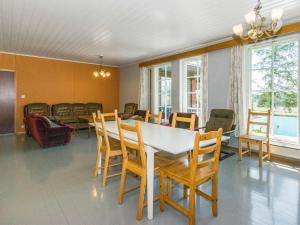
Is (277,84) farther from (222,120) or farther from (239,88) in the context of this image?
(222,120)

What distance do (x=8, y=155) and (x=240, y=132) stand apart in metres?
5.17

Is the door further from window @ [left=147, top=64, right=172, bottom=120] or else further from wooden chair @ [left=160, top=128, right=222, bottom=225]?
wooden chair @ [left=160, top=128, right=222, bottom=225]

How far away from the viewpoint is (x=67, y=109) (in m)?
7.21

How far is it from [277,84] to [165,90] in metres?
3.55

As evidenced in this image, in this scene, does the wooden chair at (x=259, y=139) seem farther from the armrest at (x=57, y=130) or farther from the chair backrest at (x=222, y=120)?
the armrest at (x=57, y=130)

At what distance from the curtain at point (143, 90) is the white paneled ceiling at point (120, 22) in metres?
1.81

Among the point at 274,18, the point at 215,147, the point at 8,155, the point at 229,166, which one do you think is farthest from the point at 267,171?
the point at 8,155

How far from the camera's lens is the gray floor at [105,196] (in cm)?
200

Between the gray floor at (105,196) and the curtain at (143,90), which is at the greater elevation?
the curtain at (143,90)

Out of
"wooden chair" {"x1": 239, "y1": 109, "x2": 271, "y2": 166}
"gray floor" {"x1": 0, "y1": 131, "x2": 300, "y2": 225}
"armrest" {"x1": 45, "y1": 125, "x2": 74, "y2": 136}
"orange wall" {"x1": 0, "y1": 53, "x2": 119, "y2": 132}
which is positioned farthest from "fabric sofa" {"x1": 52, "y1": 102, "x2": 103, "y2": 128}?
"wooden chair" {"x1": 239, "y1": 109, "x2": 271, "y2": 166}

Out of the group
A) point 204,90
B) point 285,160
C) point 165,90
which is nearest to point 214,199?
point 285,160

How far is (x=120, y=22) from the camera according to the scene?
367 cm

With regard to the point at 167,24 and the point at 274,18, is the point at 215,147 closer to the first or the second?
the point at 274,18

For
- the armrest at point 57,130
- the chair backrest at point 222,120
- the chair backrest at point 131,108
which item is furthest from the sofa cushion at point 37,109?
the chair backrest at point 222,120
